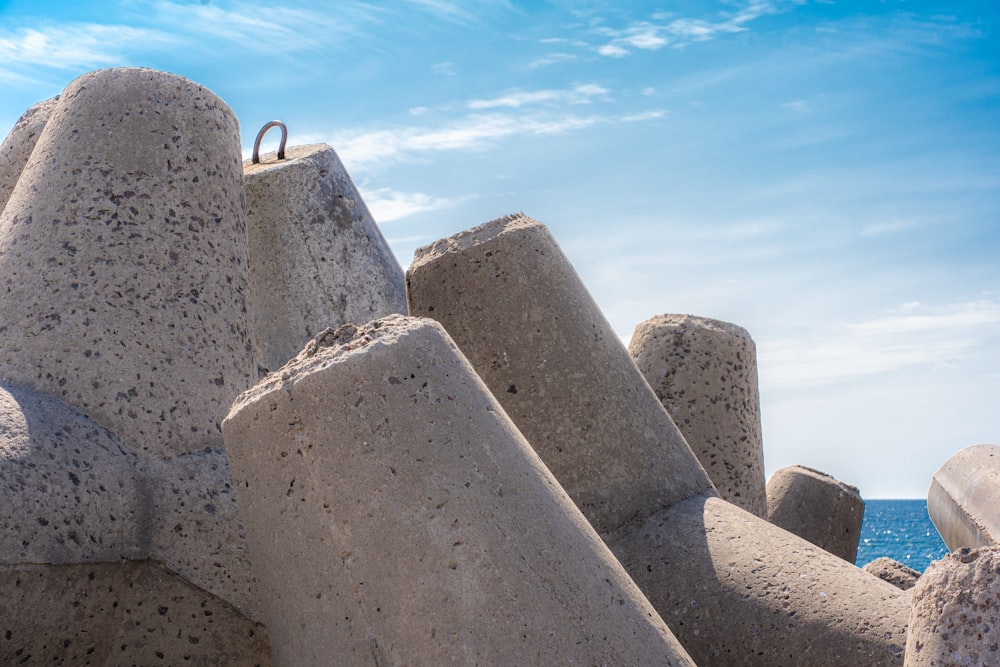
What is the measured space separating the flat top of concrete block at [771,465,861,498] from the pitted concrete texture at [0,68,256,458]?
4070 mm

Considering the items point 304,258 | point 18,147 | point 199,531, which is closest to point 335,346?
point 199,531

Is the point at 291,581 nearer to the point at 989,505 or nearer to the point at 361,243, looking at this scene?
the point at 361,243

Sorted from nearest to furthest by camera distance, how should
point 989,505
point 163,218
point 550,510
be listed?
1. point 550,510
2. point 163,218
3. point 989,505

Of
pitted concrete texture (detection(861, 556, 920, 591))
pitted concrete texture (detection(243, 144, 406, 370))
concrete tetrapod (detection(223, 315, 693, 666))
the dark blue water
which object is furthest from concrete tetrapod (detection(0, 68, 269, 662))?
the dark blue water

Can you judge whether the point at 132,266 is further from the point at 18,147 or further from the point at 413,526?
the point at 18,147

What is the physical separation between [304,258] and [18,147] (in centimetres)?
135

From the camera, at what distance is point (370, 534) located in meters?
2.40

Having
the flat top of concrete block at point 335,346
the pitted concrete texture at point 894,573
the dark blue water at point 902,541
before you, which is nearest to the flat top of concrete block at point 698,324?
the pitted concrete texture at point 894,573

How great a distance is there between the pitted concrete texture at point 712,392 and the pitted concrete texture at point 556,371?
125 cm

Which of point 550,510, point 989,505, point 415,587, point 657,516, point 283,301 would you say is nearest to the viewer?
point 415,587

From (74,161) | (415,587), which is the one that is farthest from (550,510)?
(74,161)

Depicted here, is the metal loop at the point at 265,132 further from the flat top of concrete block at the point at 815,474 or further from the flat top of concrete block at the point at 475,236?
the flat top of concrete block at the point at 815,474

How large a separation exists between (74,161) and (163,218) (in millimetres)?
328

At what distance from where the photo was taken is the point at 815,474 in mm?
6598
